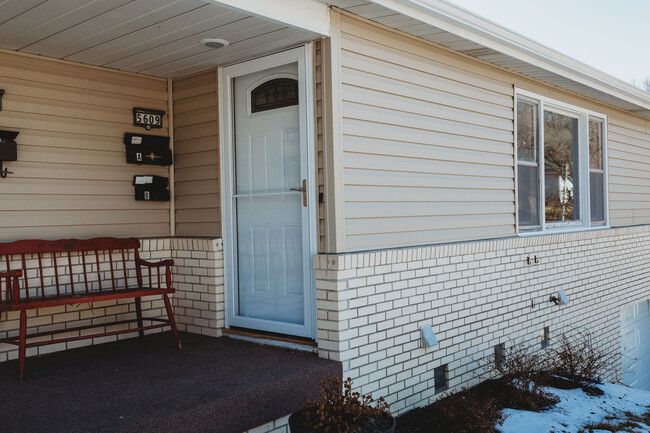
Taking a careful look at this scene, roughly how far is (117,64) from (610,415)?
4.66m

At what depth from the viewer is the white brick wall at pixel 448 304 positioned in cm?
397

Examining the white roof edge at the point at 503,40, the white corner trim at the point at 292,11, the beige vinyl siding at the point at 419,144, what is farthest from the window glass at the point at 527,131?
the white corner trim at the point at 292,11

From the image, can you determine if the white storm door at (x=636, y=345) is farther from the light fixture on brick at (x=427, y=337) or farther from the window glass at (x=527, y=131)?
the light fixture on brick at (x=427, y=337)

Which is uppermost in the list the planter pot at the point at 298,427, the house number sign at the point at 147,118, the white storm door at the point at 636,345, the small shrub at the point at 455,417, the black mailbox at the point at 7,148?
the house number sign at the point at 147,118

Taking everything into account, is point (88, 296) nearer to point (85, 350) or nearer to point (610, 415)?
point (85, 350)

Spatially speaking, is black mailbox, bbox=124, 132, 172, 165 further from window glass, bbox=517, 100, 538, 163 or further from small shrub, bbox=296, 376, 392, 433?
window glass, bbox=517, 100, 538, 163

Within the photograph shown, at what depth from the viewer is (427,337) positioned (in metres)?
4.52

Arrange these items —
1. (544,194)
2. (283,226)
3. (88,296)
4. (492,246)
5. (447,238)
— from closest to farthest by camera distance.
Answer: (88,296) < (283,226) < (447,238) < (492,246) < (544,194)

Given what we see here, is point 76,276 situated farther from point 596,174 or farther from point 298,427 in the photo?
point 596,174

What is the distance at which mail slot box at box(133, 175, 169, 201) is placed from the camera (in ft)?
15.8

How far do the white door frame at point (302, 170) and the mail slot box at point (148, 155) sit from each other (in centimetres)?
60

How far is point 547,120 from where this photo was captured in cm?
648

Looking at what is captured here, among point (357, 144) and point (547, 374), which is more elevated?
point (357, 144)

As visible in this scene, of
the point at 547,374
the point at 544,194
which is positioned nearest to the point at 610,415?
the point at 547,374
